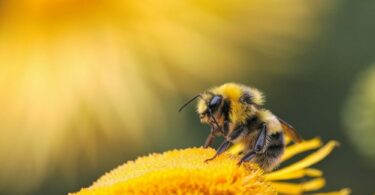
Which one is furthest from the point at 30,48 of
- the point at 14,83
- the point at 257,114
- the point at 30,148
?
the point at 257,114

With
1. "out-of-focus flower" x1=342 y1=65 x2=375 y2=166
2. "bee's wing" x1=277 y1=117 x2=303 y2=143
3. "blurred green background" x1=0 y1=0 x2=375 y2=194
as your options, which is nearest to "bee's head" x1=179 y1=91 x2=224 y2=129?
"bee's wing" x1=277 y1=117 x2=303 y2=143

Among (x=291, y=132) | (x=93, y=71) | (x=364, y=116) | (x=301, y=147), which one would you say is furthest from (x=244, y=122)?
(x=93, y=71)

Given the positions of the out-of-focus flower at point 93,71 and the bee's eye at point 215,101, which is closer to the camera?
the bee's eye at point 215,101

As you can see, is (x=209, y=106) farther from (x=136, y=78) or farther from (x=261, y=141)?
(x=136, y=78)

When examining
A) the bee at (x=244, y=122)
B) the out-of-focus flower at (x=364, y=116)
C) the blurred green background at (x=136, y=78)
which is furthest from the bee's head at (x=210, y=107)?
the blurred green background at (x=136, y=78)

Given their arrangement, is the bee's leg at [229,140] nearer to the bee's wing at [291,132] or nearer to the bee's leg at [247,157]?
the bee's leg at [247,157]

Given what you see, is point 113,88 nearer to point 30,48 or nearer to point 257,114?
point 30,48
